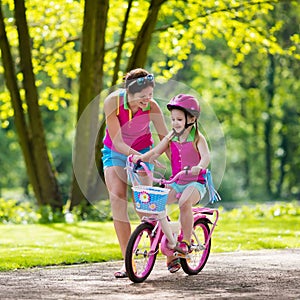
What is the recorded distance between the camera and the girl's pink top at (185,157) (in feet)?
23.8

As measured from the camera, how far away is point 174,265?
7496 mm

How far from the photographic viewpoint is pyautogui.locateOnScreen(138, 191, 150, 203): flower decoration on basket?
22.8ft

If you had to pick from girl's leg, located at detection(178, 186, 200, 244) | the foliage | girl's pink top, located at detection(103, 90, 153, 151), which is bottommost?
the foliage

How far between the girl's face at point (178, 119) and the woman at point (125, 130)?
11.4 inches

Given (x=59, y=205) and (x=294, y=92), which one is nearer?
(x=59, y=205)

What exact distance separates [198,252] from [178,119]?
1411 mm

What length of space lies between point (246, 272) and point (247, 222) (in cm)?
777

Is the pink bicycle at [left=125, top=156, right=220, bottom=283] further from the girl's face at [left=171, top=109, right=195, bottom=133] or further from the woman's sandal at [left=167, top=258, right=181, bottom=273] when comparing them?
the girl's face at [left=171, top=109, right=195, bottom=133]

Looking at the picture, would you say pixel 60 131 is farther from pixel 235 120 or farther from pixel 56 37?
pixel 56 37

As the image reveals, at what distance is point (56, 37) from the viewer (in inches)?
813

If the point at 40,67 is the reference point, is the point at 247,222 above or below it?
below

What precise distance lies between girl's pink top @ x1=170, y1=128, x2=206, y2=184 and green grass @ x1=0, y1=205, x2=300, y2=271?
2.35 meters

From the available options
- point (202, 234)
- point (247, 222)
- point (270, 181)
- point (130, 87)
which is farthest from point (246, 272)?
point (270, 181)

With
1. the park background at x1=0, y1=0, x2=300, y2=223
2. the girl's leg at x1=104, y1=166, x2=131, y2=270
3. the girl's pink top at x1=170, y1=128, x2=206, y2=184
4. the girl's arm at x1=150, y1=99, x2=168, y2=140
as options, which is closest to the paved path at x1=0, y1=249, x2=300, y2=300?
the girl's leg at x1=104, y1=166, x2=131, y2=270
